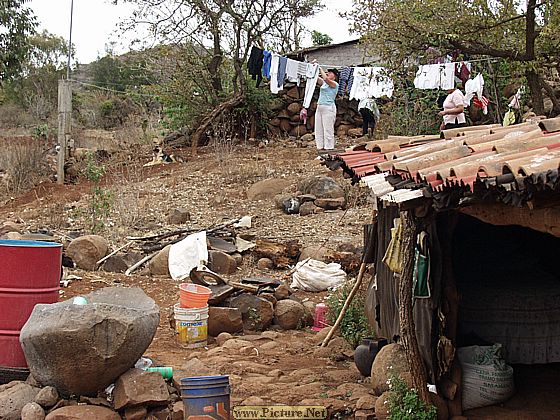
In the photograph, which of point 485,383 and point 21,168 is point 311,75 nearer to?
point 21,168

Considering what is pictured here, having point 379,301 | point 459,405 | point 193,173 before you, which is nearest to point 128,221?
point 193,173

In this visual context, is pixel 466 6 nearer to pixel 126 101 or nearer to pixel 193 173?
pixel 193 173

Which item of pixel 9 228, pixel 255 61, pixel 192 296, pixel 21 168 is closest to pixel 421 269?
pixel 192 296

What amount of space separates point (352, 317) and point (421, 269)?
291cm

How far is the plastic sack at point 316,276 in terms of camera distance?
1027 cm

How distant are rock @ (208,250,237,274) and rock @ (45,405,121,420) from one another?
5.42 metres

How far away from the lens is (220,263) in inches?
437

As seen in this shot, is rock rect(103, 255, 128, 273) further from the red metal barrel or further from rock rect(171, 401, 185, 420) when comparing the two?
rock rect(171, 401, 185, 420)

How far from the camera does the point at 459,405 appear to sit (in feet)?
18.5

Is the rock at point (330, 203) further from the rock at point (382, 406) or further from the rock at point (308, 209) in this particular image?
the rock at point (382, 406)

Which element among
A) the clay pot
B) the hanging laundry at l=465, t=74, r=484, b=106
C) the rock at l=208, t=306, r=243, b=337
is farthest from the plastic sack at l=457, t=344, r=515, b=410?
the hanging laundry at l=465, t=74, r=484, b=106

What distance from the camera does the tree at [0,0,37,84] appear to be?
21.2 meters

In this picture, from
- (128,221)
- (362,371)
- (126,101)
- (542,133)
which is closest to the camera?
(542,133)

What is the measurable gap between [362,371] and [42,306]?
2.82 meters
